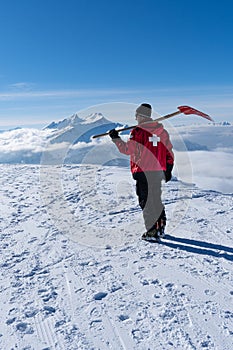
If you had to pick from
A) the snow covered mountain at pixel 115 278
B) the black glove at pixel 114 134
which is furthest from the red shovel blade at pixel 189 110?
the black glove at pixel 114 134

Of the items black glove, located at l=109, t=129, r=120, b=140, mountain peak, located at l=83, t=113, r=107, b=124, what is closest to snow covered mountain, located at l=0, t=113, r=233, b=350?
mountain peak, located at l=83, t=113, r=107, b=124

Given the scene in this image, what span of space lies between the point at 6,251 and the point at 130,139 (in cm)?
319

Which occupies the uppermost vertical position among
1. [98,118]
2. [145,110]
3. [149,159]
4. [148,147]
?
[98,118]

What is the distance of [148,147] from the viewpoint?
538 centimetres

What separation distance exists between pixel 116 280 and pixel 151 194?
2012mm

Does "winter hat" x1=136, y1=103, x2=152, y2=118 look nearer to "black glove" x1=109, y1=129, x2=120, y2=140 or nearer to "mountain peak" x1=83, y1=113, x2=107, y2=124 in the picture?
"black glove" x1=109, y1=129, x2=120, y2=140

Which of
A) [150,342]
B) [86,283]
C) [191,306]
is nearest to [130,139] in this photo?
[86,283]

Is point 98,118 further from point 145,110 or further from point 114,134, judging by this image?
point 145,110

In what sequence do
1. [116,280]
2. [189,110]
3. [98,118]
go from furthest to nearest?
1. [98,118]
2. [189,110]
3. [116,280]

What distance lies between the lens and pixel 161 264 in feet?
15.0

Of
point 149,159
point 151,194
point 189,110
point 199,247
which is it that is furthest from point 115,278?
point 189,110

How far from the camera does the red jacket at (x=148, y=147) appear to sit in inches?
209

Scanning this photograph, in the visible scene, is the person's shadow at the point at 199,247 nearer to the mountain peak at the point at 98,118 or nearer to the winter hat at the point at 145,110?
the winter hat at the point at 145,110

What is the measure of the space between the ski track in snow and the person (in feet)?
1.47
